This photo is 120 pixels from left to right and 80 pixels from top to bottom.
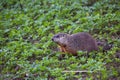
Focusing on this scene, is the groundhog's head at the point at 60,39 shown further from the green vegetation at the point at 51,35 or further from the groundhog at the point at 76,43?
the green vegetation at the point at 51,35

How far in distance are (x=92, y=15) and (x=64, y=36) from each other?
1.88 meters

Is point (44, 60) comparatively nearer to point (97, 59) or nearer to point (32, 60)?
point (32, 60)

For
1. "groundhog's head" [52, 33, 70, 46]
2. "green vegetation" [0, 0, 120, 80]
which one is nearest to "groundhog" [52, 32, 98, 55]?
"groundhog's head" [52, 33, 70, 46]

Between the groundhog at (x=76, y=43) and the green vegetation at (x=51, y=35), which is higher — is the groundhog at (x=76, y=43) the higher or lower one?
the higher one

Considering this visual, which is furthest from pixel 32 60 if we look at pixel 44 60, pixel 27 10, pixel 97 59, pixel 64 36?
pixel 27 10

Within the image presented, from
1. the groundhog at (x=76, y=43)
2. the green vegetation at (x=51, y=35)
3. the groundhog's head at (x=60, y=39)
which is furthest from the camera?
the groundhog's head at (x=60, y=39)

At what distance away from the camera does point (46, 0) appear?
1048cm

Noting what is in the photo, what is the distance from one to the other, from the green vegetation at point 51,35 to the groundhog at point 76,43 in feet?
0.54

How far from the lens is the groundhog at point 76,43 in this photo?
6.78 m

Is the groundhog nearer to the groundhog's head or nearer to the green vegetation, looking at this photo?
the groundhog's head

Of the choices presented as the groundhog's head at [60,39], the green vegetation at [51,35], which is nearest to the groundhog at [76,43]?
the groundhog's head at [60,39]

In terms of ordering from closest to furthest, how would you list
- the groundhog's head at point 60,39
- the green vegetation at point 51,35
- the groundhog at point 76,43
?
the green vegetation at point 51,35 → the groundhog at point 76,43 → the groundhog's head at point 60,39

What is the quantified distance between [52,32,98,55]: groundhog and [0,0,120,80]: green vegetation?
163mm

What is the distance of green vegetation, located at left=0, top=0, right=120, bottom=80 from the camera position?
20.0 ft
